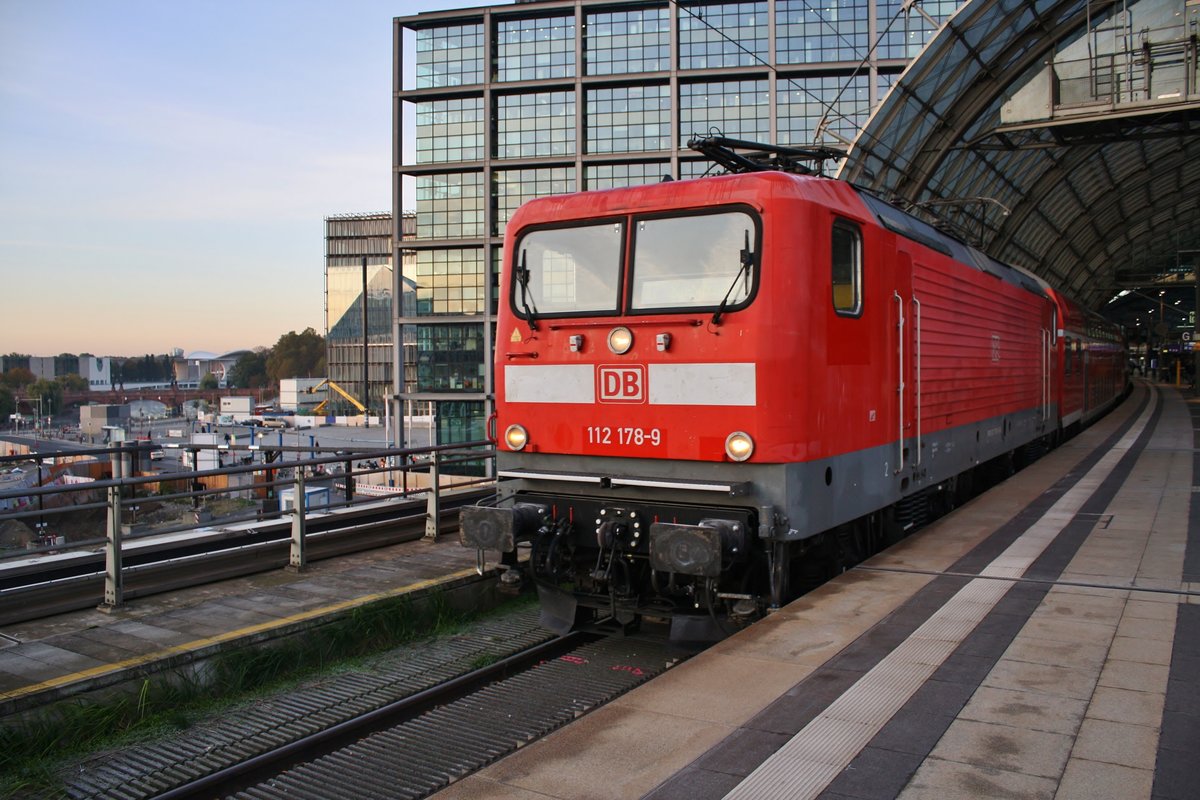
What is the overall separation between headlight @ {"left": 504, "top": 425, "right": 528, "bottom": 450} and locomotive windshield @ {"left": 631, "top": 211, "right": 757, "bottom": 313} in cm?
147

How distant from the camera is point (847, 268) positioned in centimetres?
755

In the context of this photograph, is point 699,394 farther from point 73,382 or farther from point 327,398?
point 73,382

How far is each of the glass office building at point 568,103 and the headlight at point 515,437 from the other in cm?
3285

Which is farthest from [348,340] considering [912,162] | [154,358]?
[912,162]

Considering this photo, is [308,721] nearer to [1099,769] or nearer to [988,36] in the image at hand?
[1099,769]

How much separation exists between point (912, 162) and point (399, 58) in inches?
1069

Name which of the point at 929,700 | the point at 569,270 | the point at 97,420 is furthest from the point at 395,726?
the point at 97,420

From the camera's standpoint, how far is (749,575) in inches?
286

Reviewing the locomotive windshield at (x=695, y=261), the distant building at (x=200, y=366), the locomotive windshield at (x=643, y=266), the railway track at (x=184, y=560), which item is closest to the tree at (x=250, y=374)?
the distant building at (x=200, y=366)

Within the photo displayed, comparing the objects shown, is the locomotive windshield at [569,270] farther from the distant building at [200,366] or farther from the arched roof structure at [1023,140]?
the distant building at [200,366]

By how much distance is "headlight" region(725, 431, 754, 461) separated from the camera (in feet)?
22.1

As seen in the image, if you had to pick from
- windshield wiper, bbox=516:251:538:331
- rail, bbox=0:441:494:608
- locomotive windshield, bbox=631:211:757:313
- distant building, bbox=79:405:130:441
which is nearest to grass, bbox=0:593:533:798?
rail, bbox=0:441:494:608

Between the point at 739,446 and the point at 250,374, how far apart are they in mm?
141519

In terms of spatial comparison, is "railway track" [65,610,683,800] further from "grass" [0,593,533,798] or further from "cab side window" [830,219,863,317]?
"cab side window" [830,219,863,317]
